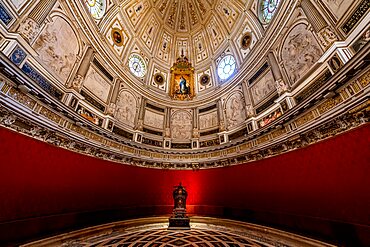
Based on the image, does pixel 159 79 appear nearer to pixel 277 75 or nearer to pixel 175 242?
pixel 277 75

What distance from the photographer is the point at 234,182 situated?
8930mm

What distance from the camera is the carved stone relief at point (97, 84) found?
8227 mm

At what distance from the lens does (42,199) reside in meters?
5.18

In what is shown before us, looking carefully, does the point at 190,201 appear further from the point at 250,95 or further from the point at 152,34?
the point at 152,34

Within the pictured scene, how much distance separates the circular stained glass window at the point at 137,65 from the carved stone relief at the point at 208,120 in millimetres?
6491

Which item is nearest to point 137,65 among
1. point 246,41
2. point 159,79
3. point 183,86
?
point 159,79

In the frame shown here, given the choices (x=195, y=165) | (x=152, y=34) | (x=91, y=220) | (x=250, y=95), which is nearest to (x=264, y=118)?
(x=250, y=95)

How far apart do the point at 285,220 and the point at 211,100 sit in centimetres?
912

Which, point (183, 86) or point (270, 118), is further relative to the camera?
point (183, 86)

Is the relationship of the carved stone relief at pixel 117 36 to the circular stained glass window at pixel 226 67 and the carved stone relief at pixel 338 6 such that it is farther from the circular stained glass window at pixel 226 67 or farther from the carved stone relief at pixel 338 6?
the carved stone relief at pixel 338 6

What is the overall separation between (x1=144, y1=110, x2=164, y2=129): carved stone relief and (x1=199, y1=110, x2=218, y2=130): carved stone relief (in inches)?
136

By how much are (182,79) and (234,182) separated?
400 inches

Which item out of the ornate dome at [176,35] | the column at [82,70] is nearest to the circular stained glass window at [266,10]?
the ornate dome at [176,35]

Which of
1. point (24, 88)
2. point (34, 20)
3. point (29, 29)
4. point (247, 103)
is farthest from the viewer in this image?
point (247, 103)
